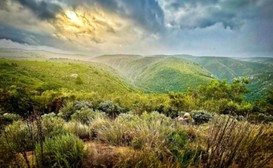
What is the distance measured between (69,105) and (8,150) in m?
9.89

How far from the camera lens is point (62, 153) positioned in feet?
11.8

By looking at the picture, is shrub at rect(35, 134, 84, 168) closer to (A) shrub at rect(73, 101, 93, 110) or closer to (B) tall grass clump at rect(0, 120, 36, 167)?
(B) tall grass clump at rect(0, 120, 36, 167)

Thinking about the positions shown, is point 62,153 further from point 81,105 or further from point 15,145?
point 81,105

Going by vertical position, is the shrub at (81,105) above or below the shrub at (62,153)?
below

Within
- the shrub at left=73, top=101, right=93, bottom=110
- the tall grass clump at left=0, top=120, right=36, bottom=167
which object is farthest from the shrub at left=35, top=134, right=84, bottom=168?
the shrub at left=73, top=101, right=93, bottom=110

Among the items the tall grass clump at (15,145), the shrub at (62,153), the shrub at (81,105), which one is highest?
the shrub at (62,153)

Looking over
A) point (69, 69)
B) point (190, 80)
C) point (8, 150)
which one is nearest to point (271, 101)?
point (8, 150)

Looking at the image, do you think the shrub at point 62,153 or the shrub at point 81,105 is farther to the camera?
the shrub at point 81,105

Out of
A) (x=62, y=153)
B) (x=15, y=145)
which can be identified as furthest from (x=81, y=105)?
(x=62, y=153)

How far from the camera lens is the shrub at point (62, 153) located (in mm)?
3402

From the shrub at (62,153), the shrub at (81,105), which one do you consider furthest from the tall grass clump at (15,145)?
the shrub at (81,105)

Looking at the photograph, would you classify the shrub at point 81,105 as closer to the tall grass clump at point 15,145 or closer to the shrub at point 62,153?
the tall grass clump at point 15,145

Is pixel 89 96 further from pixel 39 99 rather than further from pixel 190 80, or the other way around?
pixel 190 80

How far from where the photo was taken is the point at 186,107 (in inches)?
723
